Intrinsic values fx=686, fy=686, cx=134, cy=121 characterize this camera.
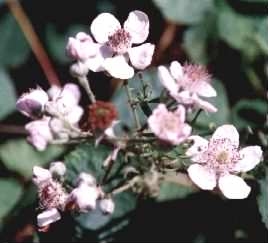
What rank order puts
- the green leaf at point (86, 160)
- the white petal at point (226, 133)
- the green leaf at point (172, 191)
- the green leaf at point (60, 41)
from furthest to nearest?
the green leaf at point (60, 41)
the green leaf at point (172, 191)
the green leaf at point (86, 160)
the white petal at point (226, 133)

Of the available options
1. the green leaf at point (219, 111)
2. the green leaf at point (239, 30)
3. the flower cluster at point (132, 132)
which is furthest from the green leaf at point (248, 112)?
the flower cluster at point (132, 132)

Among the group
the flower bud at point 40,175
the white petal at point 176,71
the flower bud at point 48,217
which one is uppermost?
the white petal at point 176,71

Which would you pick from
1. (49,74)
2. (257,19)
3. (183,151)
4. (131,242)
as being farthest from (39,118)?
(257,19)

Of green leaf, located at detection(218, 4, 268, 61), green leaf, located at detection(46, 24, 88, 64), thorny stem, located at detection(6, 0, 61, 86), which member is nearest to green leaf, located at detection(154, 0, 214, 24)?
green leaf, located at detection(218, 4, 268, 61)

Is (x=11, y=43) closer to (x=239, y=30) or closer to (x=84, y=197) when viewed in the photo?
(x=239, y=30)

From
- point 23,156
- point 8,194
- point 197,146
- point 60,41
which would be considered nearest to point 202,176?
point 197,146

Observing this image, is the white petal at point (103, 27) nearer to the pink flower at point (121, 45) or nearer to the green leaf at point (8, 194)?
the pink flower at point (121, 45)
